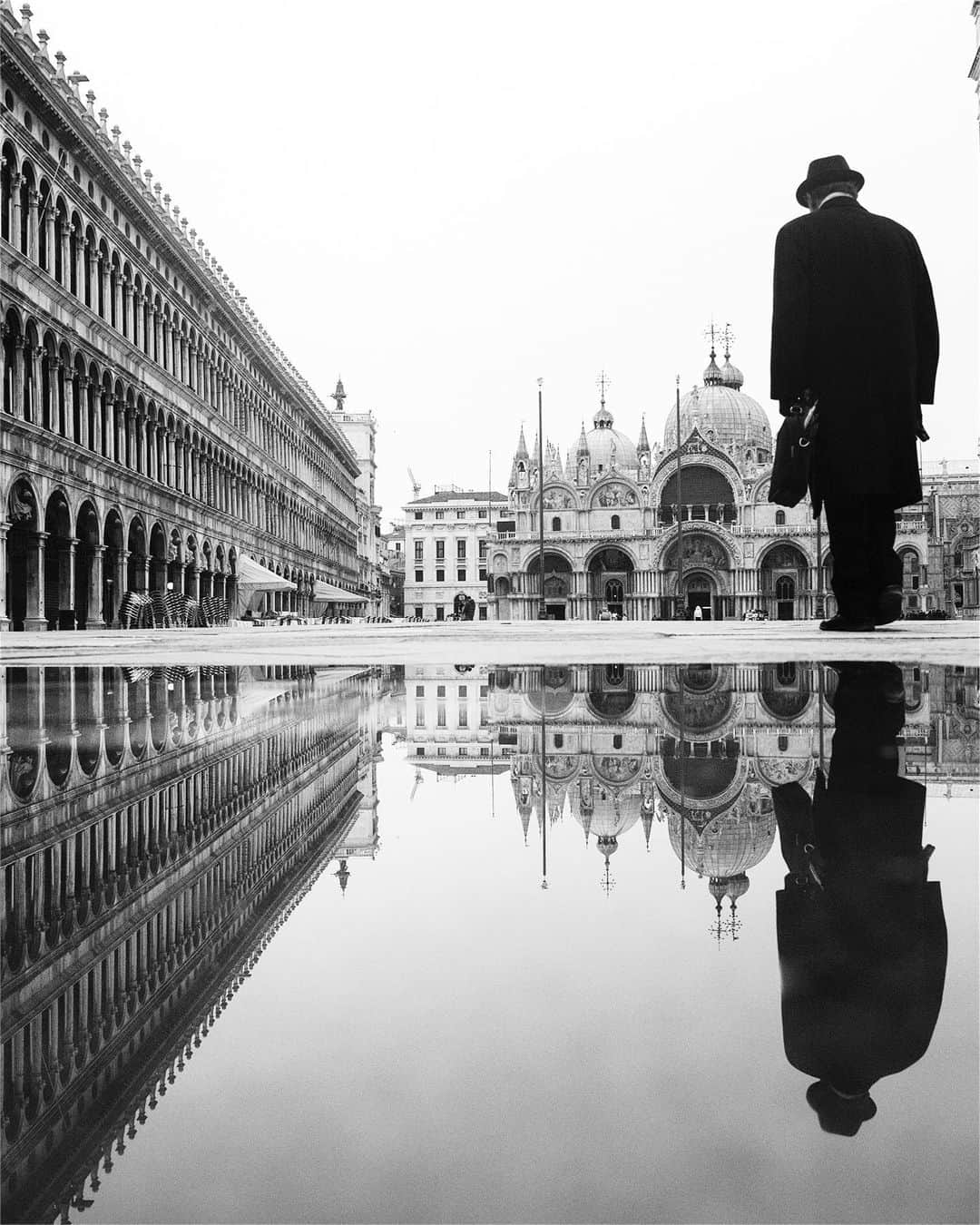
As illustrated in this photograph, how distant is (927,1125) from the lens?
65cm

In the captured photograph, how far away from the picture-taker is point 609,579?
70.2m

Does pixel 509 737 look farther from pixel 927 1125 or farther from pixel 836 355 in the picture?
pixel 836 355

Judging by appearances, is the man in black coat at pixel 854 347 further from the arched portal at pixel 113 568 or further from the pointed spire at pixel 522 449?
the pointed spire at pixel 522 449

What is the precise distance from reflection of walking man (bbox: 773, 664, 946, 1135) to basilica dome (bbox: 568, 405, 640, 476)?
261 feet

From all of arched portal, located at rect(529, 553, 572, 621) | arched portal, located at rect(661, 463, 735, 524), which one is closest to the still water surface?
arched portal, located at rect(529, 553, 572, 621)

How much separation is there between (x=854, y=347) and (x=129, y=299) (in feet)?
85.9

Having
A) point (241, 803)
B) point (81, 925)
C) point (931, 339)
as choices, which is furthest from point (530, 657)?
point (81, 925)

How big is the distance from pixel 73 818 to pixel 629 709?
1.54 metres

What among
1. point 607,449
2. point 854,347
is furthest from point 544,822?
point 607,449

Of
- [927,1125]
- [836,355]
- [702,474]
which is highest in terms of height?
[702,474]

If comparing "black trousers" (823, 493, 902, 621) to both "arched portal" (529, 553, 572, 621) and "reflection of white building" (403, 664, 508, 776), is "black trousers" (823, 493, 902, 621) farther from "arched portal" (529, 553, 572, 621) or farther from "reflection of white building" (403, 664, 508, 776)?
"arched portal" (529, 553, 572, 621)

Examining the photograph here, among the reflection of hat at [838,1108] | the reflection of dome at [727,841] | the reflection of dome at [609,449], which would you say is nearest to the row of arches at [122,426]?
the reflection of dome at [727,841]

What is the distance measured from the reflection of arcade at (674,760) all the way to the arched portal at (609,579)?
66476mm

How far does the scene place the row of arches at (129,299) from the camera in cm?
2214
